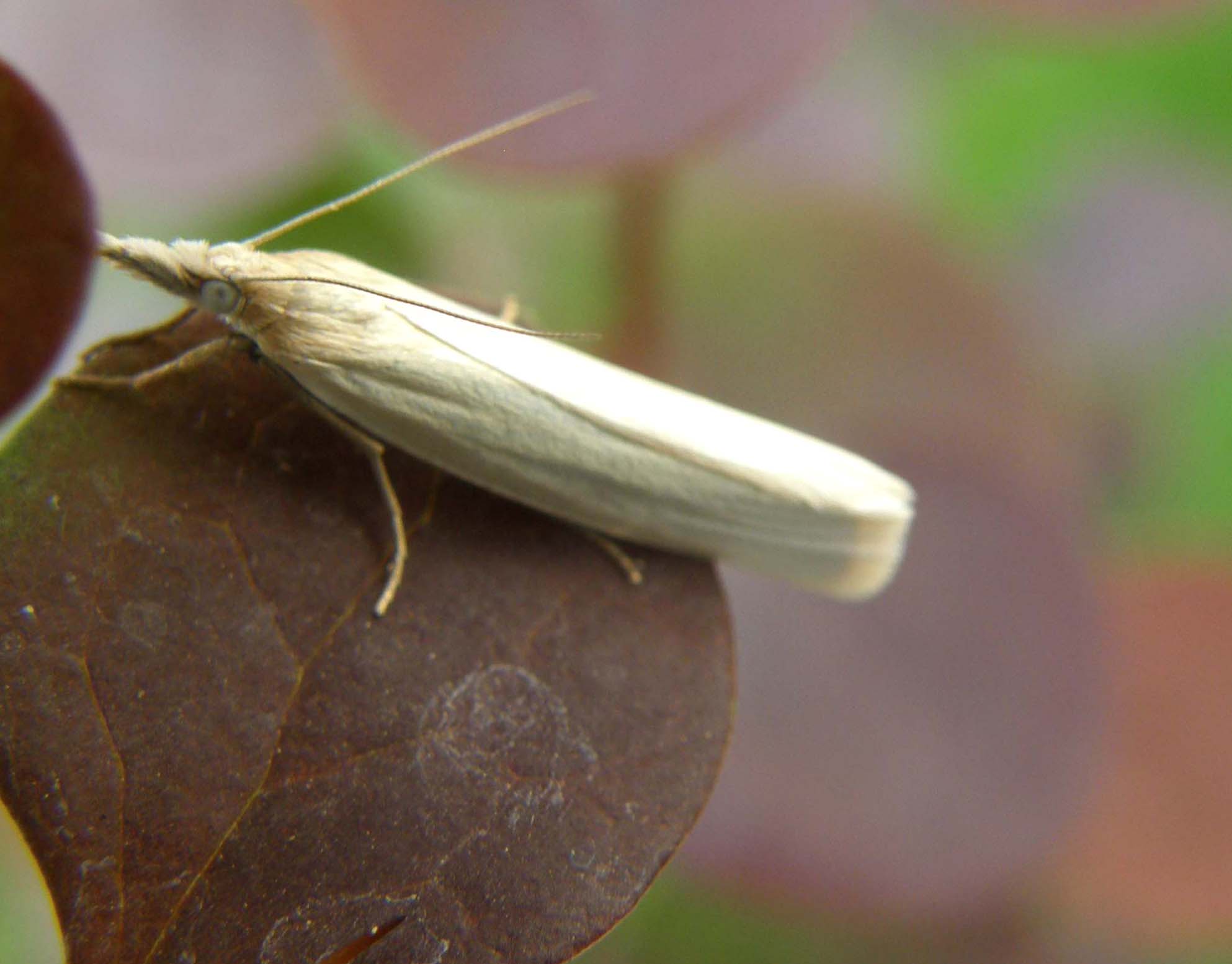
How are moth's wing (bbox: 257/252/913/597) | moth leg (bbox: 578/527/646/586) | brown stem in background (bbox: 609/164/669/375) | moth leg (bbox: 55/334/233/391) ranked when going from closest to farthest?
moth leg (bbox: 55/334/233/391) < moth leg (bbox: 578/527/646/586) < moth's wing (bbox: 257/252/913/597) < brown stem in background (bbox: 609/164/669/375)

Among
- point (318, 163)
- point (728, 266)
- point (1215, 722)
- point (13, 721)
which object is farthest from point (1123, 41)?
point (13, 721)

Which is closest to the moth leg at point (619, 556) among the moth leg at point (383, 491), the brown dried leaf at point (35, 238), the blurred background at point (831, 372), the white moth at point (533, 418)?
the white moth at point (533, 418)

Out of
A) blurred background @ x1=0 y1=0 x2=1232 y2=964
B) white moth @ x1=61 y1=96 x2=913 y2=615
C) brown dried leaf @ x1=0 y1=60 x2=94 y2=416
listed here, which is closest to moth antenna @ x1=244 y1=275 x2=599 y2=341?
white moth @ x1=61 y1=96 x2=913 y2=615

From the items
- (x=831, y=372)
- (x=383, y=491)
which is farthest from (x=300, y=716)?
(x=831, y=372)

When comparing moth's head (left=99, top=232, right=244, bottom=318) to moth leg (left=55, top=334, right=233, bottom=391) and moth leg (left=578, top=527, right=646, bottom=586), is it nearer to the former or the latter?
moth leg (left=55, top=334, right=233, bottom=391)

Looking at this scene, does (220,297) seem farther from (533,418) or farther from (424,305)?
(533,418)

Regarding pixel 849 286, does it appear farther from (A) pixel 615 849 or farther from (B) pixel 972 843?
(A) pixel 615 849
